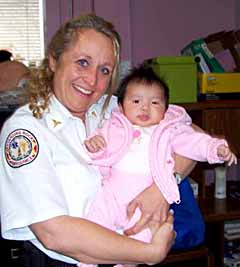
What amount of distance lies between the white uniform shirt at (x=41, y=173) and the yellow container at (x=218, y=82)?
4.37 ft

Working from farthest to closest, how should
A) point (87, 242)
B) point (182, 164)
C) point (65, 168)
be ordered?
point (182, 164), point (65, 168), point (87, 242)

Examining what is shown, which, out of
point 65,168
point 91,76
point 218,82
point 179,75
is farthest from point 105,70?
point 218,82

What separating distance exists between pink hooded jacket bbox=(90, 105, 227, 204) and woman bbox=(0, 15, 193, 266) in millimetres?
41

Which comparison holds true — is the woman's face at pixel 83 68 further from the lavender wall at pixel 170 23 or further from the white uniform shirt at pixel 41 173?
the lavender wall at pixel 170 23

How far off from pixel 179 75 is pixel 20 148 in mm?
1426

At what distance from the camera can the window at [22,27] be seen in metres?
3.00

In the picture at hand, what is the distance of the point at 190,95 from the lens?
8.48 ft

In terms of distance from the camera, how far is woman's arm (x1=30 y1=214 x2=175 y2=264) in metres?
1.24

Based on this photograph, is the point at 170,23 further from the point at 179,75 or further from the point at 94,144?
the point at 94,144

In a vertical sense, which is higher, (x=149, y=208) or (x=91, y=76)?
(x=91, y=76)

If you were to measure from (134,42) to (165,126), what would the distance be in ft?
5.02

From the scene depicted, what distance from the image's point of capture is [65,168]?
4.41 feet

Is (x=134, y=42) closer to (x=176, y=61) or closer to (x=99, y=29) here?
(x=176, y=61)

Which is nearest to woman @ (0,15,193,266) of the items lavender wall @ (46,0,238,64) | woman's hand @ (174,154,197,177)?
woman's hand @ (174,154,197,177)
